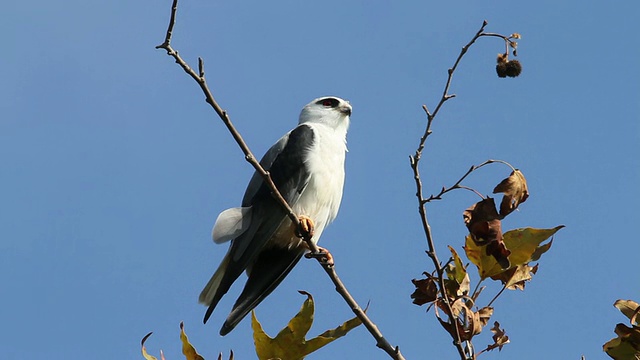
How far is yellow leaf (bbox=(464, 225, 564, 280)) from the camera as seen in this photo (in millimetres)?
2873

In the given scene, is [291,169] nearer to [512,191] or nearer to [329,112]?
[329,112]

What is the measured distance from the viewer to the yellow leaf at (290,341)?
2732mm

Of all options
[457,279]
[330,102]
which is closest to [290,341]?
[457,279]

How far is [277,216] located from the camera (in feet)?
16.7

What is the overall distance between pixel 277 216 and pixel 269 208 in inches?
3.2

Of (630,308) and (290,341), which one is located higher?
(290,341)

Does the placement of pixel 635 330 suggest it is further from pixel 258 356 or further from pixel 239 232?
pixel 239 232

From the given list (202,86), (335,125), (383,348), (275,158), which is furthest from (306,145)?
(383,348)

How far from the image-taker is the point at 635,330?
263 cm

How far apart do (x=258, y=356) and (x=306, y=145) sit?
288cm

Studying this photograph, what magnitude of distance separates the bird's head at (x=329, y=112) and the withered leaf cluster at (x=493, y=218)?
3.38 metres

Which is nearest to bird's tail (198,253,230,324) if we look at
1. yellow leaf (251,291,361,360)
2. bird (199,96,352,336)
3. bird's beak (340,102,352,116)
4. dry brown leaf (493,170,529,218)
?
bird (199,96,352,336)

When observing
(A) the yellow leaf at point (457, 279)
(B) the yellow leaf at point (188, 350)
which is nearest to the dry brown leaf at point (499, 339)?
(A) the yellow leaf at point (457, 279)

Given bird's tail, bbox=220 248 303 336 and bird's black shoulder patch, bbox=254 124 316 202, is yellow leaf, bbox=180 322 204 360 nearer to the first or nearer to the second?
bird's tail, bbox=220 248 303 336
